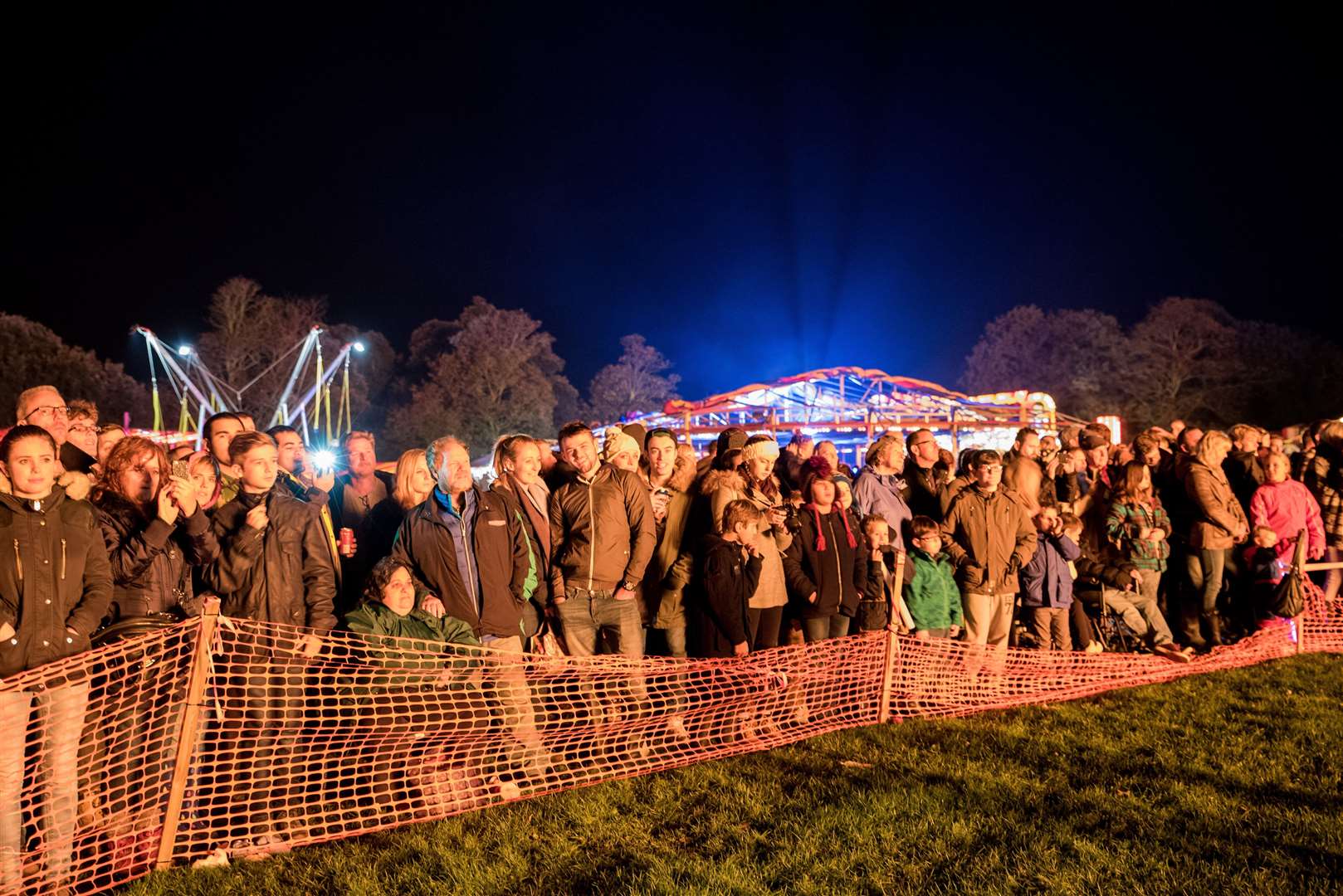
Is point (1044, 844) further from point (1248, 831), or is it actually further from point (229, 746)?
point (229, 746)

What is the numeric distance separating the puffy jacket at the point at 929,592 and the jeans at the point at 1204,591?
301 centimetres

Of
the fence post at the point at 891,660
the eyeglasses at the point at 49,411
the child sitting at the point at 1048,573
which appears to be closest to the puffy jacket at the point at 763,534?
the fence post at the point at 891,660

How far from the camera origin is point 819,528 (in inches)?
245

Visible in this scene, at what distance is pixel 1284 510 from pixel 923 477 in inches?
145

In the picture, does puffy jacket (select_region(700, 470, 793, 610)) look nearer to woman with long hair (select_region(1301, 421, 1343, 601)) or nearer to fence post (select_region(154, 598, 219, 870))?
fence post (select_region(154, 598, 219, 870))

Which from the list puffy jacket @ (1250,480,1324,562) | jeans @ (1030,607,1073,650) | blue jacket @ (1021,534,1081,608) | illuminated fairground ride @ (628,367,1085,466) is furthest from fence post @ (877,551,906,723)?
illuminated fairground ride @ (628,367,1085,466)

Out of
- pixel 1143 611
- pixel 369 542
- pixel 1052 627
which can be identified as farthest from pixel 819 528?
pixel 1143 611

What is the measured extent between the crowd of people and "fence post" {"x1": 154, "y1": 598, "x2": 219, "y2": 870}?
0.21 meters

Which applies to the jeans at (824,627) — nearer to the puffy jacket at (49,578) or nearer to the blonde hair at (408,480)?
the blonde hair at (408,480)

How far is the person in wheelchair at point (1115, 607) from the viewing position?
7980mm

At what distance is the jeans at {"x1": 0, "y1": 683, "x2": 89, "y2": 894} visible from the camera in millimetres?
3580

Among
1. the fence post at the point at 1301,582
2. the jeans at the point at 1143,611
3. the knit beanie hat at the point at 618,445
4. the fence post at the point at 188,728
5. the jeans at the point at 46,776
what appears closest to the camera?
the jeans at the point at 46,776

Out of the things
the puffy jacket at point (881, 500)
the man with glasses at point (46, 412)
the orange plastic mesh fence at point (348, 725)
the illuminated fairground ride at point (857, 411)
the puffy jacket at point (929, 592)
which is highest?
the illuminated fairground ride at point (857, 411)

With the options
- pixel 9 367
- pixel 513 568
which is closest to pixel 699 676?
pixel 513 568
